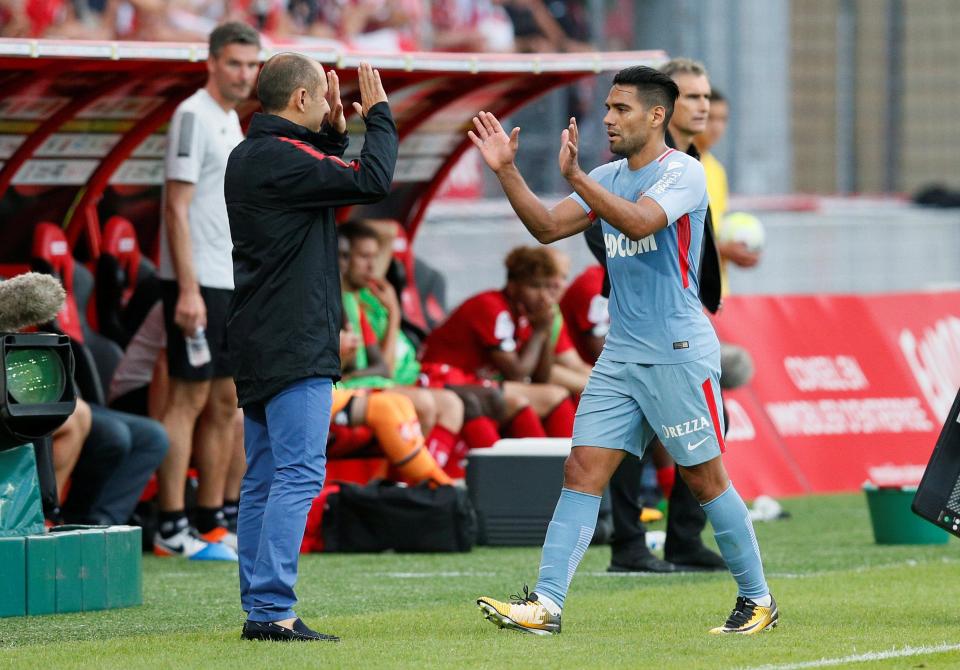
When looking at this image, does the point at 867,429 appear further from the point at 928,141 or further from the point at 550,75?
the point at 928,141

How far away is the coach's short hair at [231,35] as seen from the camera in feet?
29.4

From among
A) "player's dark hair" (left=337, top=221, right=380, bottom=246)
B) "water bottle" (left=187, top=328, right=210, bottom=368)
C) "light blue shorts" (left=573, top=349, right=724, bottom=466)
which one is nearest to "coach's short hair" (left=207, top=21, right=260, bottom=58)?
"water bottle" (left=187, top=328, right=210, bottom=368)

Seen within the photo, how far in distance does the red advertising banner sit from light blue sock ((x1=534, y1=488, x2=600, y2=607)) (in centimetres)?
539

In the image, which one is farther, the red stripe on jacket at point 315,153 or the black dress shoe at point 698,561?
the black dress shoe at point 698,561

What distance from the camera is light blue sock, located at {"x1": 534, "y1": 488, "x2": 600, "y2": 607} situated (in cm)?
639

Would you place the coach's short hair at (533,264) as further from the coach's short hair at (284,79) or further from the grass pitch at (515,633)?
the coach's short hair at (284,79)

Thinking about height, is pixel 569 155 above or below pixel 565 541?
above

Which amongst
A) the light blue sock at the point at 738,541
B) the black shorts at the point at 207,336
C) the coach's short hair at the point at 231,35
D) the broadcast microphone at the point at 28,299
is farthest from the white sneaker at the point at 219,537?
the light blue sock at the point at 738,541

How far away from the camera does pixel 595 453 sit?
21.3 feet

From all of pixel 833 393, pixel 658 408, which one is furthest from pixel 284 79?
pixel 833 393

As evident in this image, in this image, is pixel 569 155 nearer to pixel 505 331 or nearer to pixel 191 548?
pixel 191 548

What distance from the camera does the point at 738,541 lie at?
257 inches

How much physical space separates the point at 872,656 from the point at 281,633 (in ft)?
6.15

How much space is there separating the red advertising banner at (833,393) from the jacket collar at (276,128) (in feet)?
19.3
